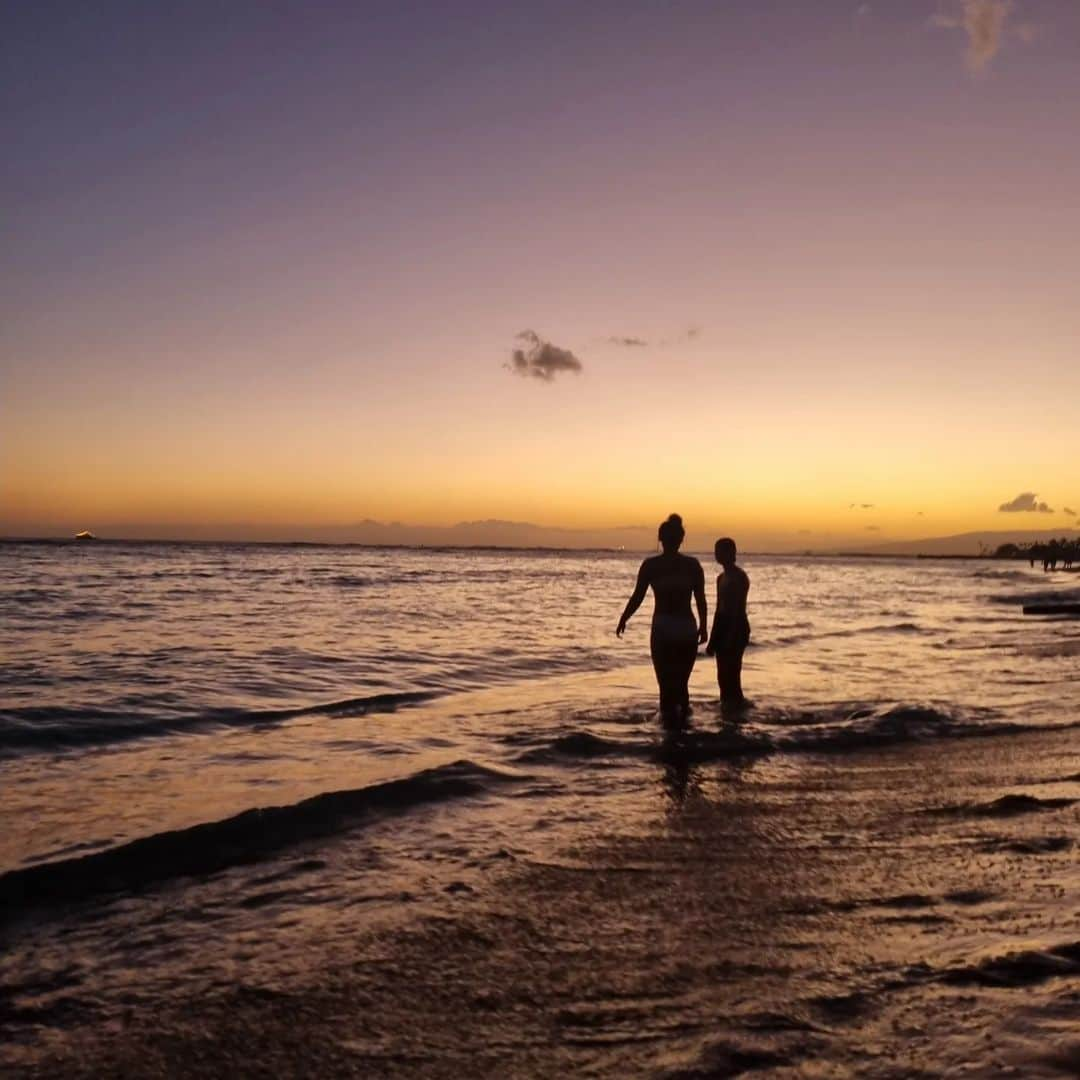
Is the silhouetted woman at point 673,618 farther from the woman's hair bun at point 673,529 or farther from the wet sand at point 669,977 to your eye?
the wet sand at point 669,977

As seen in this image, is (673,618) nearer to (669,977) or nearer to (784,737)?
(784,737)

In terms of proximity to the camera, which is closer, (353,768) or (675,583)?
(353,768)

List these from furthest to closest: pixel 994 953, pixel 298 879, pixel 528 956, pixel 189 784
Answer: pixel 189 784
pixel 298 879
pixel 528 956
pixel 994 953

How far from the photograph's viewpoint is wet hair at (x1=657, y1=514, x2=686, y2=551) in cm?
985

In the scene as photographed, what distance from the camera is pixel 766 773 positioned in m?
8.07

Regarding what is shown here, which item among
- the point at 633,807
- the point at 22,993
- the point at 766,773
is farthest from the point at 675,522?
the point at 22,993

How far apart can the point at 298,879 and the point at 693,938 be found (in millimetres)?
2517

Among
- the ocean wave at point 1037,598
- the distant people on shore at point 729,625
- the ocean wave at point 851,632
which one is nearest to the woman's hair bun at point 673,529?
the distant people on shore at point 729,625

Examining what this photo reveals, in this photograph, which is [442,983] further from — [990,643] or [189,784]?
[990,643]

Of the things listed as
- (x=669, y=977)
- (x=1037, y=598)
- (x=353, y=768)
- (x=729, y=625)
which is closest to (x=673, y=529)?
(x=729, y=625)

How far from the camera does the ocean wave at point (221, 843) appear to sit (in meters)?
5.27

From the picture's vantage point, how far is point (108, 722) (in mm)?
10352

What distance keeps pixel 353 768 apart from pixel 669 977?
5.24 meters

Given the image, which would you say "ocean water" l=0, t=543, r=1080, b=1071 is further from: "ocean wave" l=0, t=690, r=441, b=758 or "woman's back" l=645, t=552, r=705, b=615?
"woman's back" l=645, t=552, r=705, b=615
